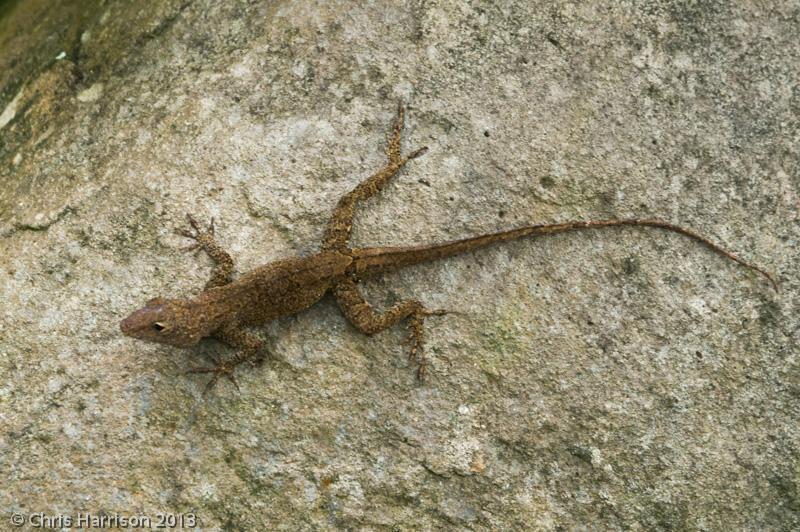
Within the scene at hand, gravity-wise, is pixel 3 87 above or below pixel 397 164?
above

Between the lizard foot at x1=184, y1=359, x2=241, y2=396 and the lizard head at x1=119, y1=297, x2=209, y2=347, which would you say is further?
the lizard foot at x1=184, y1=359, x2=241, y2=396

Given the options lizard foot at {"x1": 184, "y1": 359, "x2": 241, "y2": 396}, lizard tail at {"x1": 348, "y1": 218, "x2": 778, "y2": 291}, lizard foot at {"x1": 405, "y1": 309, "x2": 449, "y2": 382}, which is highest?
lizard tail at {"x1": 348, "y1": 218, "x2": 778, "y2": 291}

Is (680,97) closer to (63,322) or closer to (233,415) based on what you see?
(233,415)

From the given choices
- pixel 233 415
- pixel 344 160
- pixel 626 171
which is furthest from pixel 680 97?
pixel 233 415

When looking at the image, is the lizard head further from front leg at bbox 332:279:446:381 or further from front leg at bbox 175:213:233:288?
front leg at bbox 332:279:446:381

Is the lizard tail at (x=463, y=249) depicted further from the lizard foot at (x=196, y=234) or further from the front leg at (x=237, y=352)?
the lizard foot at (x=196, y=234)

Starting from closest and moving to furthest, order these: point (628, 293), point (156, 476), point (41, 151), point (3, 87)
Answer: point (156, 476), point (628, 293), point (41, 151), point (3, 87)

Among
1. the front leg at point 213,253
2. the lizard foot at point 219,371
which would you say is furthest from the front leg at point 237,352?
the front leg at point 213,253

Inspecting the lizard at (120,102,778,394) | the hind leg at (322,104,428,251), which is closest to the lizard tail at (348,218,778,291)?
the lizard at (120,102,778,394)
